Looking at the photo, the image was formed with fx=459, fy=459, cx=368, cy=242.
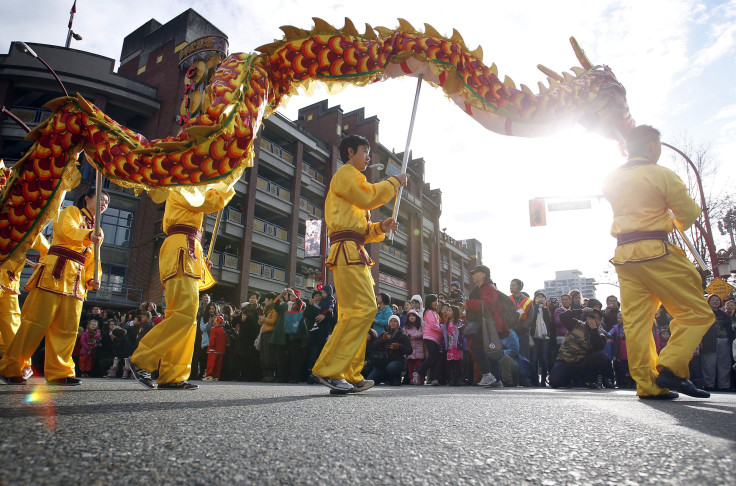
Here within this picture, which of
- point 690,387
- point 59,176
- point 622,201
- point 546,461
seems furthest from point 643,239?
point 59,176

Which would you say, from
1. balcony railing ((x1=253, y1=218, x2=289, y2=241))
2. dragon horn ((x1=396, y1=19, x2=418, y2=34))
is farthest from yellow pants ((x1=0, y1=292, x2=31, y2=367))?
balcony railing ((x1=253, y1=218, x2=289, y2=241))

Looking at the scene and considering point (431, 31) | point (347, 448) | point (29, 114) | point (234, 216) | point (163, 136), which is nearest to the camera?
point (347, 448)

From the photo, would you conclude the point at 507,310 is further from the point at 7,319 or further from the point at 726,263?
the point at 726,263

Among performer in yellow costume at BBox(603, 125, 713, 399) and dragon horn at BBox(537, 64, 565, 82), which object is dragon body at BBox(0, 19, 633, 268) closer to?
dragon horn at BBox(537, 64, 565, 82)

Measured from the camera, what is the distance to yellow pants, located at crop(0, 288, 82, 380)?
387 centimetres

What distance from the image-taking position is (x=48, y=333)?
13.7 feet

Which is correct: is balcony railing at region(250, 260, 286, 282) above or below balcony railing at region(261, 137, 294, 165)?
below

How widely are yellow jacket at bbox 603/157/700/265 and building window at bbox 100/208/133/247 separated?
75.8 feet

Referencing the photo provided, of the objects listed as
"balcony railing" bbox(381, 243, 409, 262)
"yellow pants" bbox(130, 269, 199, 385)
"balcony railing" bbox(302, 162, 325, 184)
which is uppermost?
"balcony railing" bbox(302, 162, 325, 184)

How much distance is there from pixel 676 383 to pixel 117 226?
24.0 m

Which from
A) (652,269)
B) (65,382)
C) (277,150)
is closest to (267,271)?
(277,150)

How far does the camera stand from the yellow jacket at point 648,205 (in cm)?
370

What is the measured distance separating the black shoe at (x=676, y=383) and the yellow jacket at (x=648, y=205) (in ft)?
2.88

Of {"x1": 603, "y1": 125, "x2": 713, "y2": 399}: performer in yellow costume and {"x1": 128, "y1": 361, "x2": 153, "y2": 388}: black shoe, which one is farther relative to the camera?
{"x1": 128, "y1": 361, "x2": 153, "y2": 388}: black shoe
